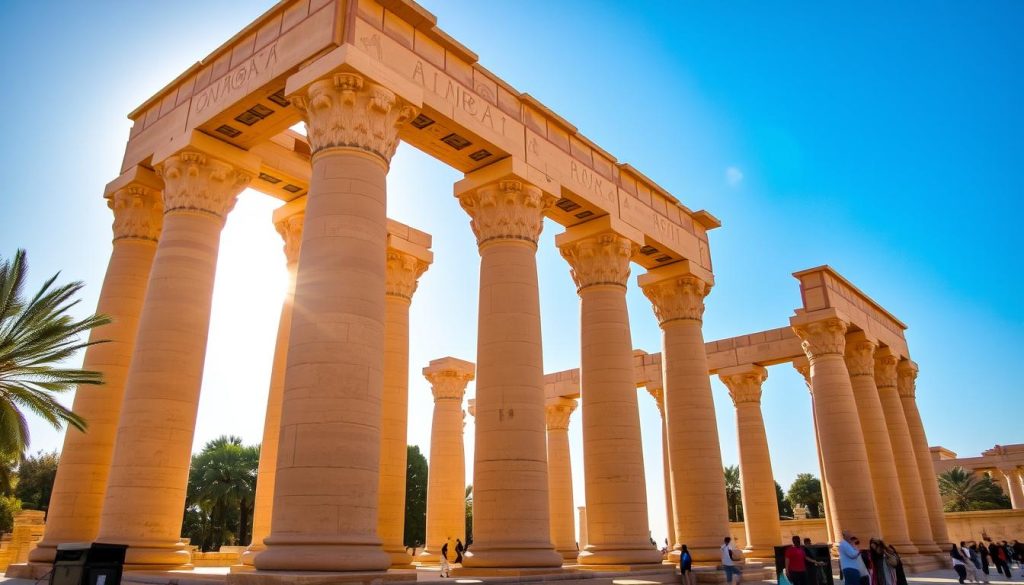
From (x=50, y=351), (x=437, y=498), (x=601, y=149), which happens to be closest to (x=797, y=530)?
(x=437, y=498)

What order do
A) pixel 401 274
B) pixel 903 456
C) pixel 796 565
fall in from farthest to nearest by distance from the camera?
pixel 903 456
pixel 401 274
pixel 796 565

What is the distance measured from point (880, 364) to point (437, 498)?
32.3 metres

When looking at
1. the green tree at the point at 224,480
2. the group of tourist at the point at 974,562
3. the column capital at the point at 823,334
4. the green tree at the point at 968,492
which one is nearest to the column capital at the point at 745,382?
the column capital at the point at 823,334

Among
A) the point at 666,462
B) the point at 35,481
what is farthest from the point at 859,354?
the point at 35,481

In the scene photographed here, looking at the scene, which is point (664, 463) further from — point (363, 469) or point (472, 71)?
point (363, 469)

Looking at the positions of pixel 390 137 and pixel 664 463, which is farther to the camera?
pixel 664 463

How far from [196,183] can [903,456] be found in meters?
44.7

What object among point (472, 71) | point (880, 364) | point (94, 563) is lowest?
point (94, 563)

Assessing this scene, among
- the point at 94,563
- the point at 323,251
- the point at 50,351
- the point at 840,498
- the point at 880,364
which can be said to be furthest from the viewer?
the point at 880,364

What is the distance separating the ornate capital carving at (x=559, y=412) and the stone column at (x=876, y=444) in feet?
64.8

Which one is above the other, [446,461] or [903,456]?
[903,456]

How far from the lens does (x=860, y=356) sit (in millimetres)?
45781

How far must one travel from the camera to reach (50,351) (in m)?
24.9

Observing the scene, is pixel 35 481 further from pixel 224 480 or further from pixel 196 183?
pixel 196 183
